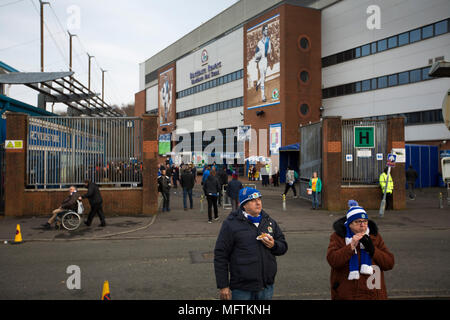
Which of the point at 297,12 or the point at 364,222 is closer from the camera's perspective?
the point at 364,222

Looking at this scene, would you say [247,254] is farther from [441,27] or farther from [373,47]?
[373,47]

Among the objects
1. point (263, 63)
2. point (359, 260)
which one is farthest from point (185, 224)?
point (263, 63)

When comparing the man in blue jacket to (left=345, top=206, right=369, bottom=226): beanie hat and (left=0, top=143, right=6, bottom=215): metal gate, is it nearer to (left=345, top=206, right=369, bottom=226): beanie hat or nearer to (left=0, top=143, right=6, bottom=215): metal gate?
(left=345, top=206, right=369, bottom=226): beanie hat

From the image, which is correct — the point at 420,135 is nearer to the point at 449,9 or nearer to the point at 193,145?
the point at 449,9

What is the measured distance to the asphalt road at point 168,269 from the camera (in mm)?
5754

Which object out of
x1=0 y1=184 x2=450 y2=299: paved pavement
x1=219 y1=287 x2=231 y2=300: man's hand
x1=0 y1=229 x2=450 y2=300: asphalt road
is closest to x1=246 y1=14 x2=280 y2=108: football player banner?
x1=0 y1=184 x2=450 y2=299: paved pavement

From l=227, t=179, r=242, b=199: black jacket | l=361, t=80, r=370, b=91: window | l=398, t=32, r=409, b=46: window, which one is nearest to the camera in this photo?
l=227, t=179, r=242, b=199: black jacket

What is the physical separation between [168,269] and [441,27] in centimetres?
3050

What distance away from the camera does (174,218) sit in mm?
13836

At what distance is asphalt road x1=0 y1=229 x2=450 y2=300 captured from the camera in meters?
5.75

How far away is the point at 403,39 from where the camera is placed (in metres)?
31.0

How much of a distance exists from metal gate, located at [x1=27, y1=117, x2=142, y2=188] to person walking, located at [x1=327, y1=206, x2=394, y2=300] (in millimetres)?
11871
